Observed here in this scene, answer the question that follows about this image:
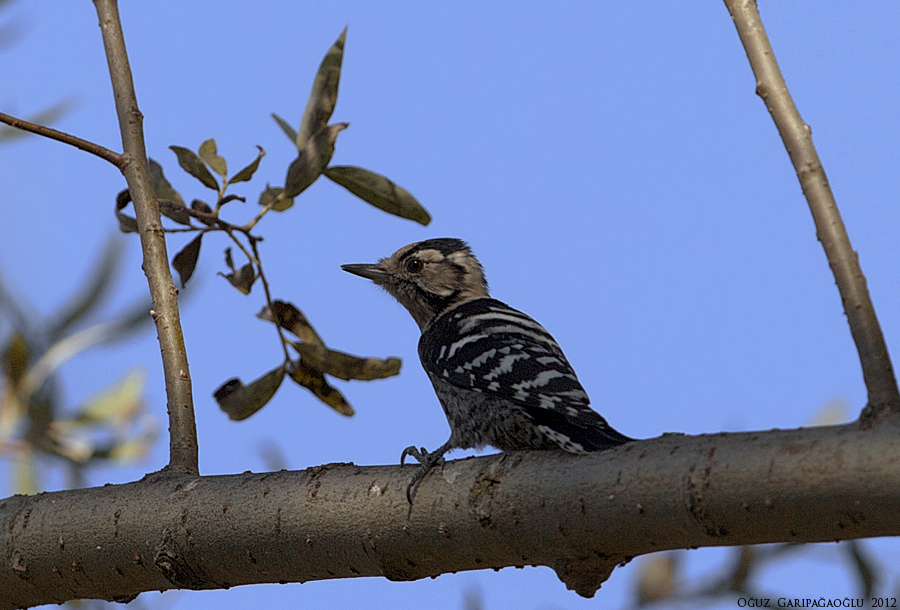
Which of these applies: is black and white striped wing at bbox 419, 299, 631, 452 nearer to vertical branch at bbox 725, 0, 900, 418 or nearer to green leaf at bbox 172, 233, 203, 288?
vertical branch at bbox 725, 0, 900, 418

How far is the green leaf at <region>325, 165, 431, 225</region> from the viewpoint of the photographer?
263 cm

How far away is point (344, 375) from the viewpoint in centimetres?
261

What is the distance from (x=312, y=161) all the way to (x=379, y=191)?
24cm

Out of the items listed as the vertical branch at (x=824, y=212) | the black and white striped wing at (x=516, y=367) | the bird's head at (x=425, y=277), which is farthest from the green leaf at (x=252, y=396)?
the bird's head at (x=425, y=277)

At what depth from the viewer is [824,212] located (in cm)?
176

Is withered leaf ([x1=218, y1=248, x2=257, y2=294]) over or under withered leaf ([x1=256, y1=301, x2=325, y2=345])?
over

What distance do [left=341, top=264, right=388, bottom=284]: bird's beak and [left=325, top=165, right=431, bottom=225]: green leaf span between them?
153 cm

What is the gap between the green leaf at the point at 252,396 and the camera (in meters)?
2.60

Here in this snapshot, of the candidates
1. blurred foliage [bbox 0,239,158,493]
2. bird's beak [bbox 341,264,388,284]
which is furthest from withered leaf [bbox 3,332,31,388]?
bird's beak [bbox 341,264,388,284]

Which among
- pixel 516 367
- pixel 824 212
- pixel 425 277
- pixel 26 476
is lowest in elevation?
pixel 824 212

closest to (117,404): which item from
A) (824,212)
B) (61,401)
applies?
(61,401)

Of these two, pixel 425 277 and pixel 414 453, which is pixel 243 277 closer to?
pixel 414 453

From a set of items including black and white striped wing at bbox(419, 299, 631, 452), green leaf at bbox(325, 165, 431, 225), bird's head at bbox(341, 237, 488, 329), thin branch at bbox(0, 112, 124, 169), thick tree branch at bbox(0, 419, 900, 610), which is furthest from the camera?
bird's head at bbox(341, 237, 488, 329)

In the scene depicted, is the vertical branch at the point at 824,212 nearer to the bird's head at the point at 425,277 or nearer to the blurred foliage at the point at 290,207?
the blurred foliage at the point at 290,207
